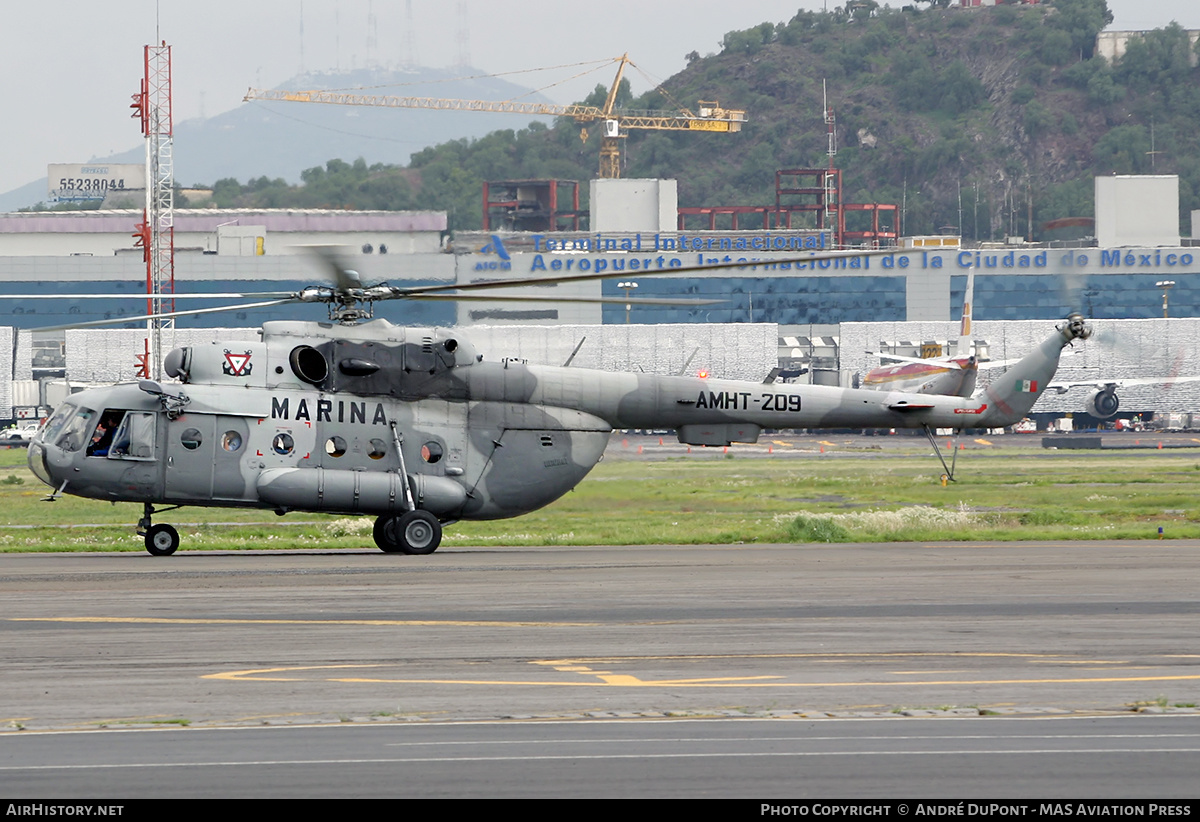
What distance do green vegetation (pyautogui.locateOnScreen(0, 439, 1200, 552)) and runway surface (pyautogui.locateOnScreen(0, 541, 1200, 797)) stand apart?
5.59m

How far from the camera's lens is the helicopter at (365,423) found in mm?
25109

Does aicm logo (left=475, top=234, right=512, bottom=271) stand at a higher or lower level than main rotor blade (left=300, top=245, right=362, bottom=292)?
higher

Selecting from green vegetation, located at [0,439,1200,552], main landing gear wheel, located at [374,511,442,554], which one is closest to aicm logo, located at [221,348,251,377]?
main landing gear wheel, located at [374,511,442,554]

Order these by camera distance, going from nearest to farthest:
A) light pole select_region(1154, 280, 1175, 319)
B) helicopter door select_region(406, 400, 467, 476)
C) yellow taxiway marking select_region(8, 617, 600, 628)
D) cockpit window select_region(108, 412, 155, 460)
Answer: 1. yellow taxiway marking select_region(8, 617, 600, 628)
2. cockpit window select_region(108, 412, 155, 460)
3. helicopter door select_region(406, 400, 467, 476)
4. light pole select_region(1154, 280, 1175, 319)

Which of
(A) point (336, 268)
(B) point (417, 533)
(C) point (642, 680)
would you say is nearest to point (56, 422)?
(A) point (336, 268)

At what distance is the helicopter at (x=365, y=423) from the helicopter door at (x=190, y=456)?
1.0 inches

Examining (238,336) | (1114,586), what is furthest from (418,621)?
(238,336)

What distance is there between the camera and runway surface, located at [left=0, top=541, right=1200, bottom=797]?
1162 cm

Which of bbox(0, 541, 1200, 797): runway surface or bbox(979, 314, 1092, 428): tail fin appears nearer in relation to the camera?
bbox(0, 541, 1200, 797): runway surface

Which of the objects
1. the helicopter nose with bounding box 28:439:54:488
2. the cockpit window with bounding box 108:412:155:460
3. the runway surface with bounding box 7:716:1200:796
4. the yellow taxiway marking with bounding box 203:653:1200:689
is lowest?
the yellow taxiway marking with bounding box 203:653:1200:689

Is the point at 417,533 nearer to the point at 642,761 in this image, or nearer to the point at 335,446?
the point at 335,446

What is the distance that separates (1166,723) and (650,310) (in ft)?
397

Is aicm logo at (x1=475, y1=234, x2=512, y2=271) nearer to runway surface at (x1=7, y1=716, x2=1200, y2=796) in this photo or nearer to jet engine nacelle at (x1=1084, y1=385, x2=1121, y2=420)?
jet engine nacelle at (x1=1084, y1=385, x2=1121, y2=420)

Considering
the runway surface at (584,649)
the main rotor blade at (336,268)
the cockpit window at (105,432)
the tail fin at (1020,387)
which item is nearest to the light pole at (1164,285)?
the tail fin at (1020,387)
